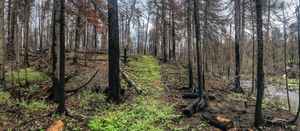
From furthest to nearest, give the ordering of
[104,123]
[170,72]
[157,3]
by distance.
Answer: [157,3] → [170,72] → [104,123]

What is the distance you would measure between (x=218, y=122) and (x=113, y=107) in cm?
388

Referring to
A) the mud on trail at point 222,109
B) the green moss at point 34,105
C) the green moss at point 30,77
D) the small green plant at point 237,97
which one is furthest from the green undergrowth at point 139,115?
the green moss at point 30,77

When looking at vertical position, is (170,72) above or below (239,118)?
above

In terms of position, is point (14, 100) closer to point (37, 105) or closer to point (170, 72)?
point (37, 105)

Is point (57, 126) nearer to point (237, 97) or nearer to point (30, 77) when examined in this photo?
point (30, 77)

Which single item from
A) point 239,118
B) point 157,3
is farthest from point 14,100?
point 157,3

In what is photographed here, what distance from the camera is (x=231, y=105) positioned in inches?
477

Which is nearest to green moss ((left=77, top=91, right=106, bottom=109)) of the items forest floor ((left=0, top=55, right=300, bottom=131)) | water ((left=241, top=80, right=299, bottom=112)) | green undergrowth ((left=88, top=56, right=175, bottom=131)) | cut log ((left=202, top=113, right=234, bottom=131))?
forest floor ((left=0, top=55, right=300, bottom=131))

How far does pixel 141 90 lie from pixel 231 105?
4283 millimetres

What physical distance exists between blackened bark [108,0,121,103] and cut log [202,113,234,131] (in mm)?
3473

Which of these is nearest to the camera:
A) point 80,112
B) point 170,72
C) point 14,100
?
point 80,112

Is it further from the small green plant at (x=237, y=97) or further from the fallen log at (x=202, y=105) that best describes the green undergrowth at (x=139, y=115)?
the small green plant at (x=237, y=97)

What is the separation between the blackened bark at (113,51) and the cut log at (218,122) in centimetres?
347

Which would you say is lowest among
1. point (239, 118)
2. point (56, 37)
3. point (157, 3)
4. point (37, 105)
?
point (239, 118)
